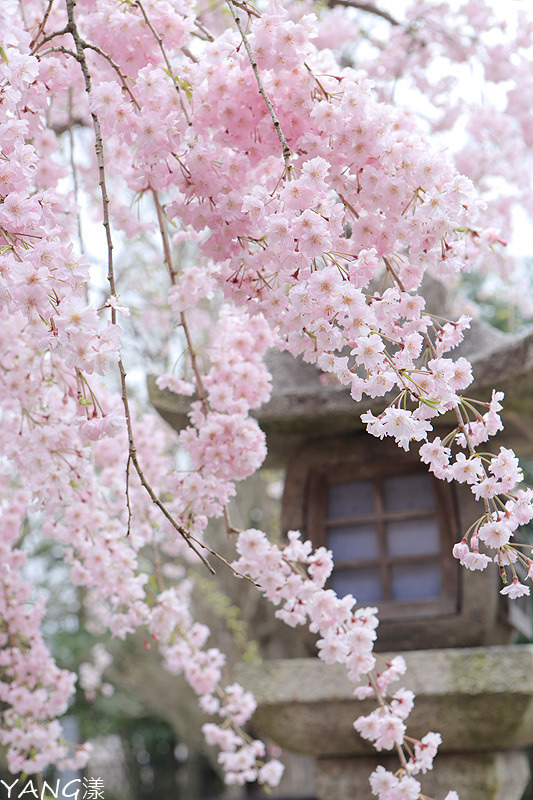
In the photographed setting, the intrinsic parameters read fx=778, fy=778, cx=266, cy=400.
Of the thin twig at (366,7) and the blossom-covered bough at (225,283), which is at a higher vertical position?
the thin twig at (366,7)

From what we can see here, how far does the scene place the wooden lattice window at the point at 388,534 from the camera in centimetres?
232

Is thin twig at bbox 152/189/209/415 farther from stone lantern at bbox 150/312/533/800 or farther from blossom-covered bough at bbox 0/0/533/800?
stone lantern at bbox 150/312/533/800

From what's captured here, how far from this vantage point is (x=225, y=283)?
1465 millimetres

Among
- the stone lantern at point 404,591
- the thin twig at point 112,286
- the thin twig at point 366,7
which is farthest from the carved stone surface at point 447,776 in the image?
the thin twig at point 366,7

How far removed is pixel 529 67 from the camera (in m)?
3.25

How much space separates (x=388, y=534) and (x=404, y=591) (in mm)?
179

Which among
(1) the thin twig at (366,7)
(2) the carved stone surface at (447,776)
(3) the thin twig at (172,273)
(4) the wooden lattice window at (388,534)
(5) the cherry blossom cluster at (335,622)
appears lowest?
(2) the carved stone surface at (447,776)

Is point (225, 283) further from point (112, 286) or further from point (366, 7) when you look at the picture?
point (366, 7)

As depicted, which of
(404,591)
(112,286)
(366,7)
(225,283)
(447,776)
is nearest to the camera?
(112,286)

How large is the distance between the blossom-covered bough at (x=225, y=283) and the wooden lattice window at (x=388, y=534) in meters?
0.18

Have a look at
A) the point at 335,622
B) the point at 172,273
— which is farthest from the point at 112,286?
the point at 335,622

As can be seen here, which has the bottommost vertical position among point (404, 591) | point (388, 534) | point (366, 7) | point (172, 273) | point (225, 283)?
point (404, 591)

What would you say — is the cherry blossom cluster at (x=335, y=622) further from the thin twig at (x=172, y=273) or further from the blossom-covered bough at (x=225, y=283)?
the thin twig at (x=172, y=273)

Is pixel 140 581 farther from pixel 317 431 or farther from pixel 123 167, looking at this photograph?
pixel 123 167
